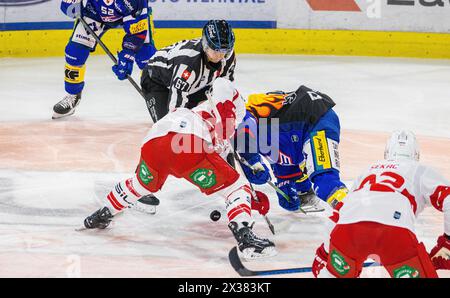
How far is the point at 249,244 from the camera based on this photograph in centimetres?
435

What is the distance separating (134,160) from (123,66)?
3.35 feet

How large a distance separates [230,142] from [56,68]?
520 centimetres

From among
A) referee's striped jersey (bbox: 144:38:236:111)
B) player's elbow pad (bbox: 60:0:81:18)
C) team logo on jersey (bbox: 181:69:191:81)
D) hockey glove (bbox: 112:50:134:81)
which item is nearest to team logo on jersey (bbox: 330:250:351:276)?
referee's striped jersey (bbox: 144:38:236:111)

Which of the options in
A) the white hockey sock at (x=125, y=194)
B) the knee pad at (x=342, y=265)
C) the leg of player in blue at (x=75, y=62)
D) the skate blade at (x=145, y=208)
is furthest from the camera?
the leg of player in blue at (x=75, y=62)

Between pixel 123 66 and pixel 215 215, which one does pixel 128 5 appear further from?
pixel 215 215

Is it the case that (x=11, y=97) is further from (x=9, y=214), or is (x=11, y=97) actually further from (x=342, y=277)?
(x=342, y=277)

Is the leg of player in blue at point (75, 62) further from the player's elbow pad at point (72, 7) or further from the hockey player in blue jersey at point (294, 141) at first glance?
the hockey player in blue jersey at point (294, 141)

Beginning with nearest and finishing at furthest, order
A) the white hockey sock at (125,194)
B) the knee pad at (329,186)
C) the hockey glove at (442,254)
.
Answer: the hockey glove at (442,254) → the white hockey sock at (125,194) → the knee pad at (329,186)

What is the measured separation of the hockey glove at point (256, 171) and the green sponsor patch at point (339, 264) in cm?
118

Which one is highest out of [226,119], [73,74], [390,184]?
[390,184]

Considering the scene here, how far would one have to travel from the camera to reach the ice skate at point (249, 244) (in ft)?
14.3

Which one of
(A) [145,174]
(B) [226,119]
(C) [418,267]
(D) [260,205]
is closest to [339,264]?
(C) [418,267]

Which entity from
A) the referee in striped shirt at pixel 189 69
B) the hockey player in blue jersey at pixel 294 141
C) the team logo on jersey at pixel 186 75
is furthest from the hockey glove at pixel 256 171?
the team logo on jersey at pixel 186 75
